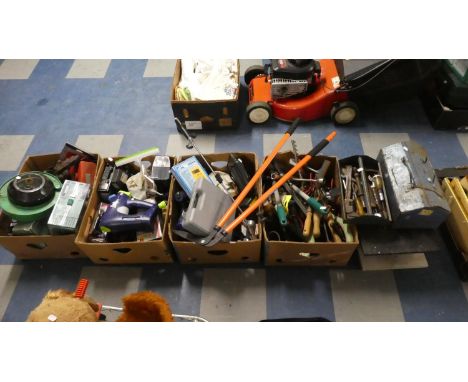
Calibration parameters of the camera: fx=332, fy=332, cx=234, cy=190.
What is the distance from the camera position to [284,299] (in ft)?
6.04

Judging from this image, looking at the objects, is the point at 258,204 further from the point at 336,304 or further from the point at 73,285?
the point at 73,285

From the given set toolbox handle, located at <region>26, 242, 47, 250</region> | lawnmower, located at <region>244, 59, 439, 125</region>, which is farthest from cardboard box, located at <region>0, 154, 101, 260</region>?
lawnmower, located at <region>244, 59, 439, 125</region>

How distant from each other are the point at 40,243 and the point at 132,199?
1.87 ft

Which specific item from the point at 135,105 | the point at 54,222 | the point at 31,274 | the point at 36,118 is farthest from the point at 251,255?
the point at 36,118

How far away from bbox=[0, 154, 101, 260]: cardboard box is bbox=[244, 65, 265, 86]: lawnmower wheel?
1.43 m

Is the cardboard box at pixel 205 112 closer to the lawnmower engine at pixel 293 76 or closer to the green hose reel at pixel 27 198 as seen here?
the lawnmower engine at pixel 293 76

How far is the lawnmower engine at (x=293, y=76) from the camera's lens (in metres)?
2.28

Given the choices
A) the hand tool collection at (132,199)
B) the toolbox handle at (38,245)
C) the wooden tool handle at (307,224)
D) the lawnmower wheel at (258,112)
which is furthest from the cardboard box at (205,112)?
the toolbox handle at (38,245)

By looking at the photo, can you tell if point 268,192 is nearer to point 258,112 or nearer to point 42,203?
point 258,112

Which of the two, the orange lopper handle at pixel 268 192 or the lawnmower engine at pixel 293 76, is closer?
the orange lopper handle at pixel 268 192

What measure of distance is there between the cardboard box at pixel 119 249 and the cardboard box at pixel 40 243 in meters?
0.06

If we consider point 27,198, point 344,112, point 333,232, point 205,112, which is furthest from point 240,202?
point 344,112

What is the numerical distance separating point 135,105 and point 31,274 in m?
1.54

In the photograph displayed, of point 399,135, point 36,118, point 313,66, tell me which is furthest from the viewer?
point 36,118
